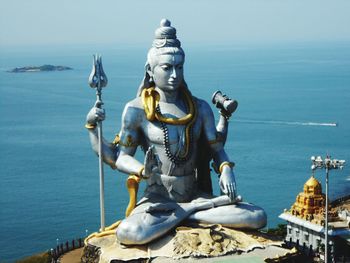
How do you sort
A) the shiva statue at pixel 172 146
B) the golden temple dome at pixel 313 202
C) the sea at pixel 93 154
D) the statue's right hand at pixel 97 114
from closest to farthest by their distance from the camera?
the shiva statue at pixel 172 146 → the statue's right hand at pixel 97 114 → the golden temple dome at pixel 313 202 → the sea at pixel 93 154

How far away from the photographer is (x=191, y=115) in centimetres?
940

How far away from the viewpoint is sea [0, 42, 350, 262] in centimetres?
2238

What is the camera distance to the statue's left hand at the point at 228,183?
9087mm

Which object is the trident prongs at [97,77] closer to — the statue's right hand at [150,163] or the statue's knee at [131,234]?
the statue's right hand at [150,163]

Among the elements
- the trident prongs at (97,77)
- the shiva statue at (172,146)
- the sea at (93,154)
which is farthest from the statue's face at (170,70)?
the sea at (93,154)

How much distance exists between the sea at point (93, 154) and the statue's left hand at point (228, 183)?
11344 millimetres

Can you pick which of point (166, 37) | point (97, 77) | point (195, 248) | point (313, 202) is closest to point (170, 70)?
point (166, 37)

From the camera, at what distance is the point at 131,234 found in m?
8.70

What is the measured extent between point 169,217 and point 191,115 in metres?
1.30

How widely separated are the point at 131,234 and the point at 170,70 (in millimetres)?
2027

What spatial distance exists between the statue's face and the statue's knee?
5.75ft

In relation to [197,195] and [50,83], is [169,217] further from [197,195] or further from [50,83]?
[50,83]

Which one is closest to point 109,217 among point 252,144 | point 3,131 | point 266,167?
point 266,167

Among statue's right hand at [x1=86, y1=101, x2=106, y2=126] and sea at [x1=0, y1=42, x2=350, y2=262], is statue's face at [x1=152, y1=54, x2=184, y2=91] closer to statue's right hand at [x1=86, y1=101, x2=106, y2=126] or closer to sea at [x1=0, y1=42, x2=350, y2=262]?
statue's right hand at [x1=86, y1=101, x2=106, y2=126]
